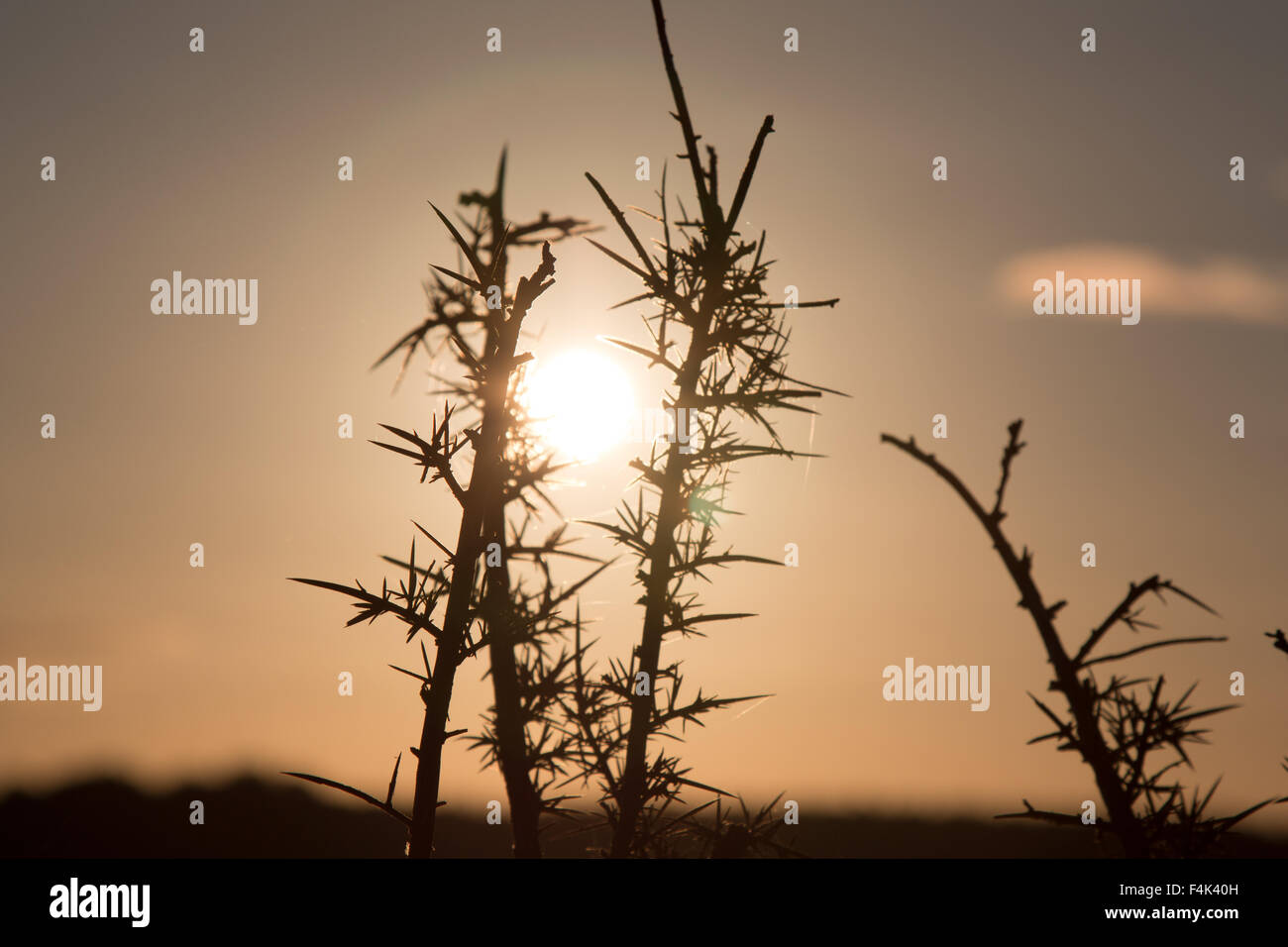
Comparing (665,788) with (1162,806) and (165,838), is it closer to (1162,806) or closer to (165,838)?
(1162,806)

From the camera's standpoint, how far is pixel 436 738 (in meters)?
3.42

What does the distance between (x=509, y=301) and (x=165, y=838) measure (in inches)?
871
